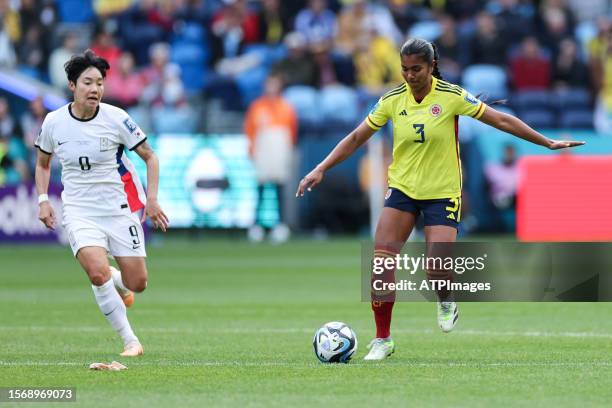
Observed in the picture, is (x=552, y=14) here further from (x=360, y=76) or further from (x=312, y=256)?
(x=312, y=256)

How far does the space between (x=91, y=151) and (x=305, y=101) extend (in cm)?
1692

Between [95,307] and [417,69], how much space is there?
676 centimetres

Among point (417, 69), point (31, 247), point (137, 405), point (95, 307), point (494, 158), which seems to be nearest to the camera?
point (137, 405)

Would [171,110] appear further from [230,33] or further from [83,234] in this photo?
[83,234]

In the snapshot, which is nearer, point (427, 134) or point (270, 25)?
point (427, 134)

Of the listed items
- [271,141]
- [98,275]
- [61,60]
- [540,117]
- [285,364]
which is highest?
[61,60]

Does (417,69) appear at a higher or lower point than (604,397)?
higher

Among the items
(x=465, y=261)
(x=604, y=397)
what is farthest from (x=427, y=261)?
(x=604, y=397)

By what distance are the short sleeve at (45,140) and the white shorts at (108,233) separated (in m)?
0.56

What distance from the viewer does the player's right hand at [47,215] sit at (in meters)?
11.2

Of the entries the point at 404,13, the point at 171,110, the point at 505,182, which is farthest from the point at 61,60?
the point at 505,182

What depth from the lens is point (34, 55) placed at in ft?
94.6

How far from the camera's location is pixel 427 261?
36.3 feet

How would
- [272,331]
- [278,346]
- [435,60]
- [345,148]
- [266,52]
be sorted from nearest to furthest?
[435,60] → [345,148] → [278,346] → [272,331] → [266,52]
